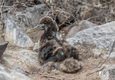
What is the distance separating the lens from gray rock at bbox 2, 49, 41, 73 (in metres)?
3.85

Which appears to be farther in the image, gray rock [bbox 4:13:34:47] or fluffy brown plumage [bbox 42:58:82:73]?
gray rock [bbox 4:13:34:47]

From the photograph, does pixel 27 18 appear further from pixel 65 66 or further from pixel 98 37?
pixel 65 66

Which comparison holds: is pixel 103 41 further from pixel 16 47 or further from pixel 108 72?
pixel 16 47

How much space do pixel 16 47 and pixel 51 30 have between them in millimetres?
1690

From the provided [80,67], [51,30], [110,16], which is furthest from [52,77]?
[110,16]

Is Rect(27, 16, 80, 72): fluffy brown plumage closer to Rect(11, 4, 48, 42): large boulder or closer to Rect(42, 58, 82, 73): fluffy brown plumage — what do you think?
Rect(42, 58, 82, 73): fluffy brown plumage

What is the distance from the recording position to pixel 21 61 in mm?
4246

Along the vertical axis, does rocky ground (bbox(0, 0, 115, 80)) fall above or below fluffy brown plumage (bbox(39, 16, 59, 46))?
below

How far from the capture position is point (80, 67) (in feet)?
13.3

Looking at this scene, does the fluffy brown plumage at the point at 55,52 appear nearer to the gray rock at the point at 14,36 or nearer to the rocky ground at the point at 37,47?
the rocky ground at the point at 37,47

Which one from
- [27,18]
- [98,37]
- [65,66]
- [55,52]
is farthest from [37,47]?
[27,18]

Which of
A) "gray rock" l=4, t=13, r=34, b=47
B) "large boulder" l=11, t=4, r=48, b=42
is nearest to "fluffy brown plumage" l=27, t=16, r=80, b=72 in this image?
"gray rock" l=4, t=13, r=34, b=47

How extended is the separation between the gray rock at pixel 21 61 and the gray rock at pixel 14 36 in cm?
100

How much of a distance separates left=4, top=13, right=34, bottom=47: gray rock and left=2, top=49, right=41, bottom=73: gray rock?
997 millimetres
